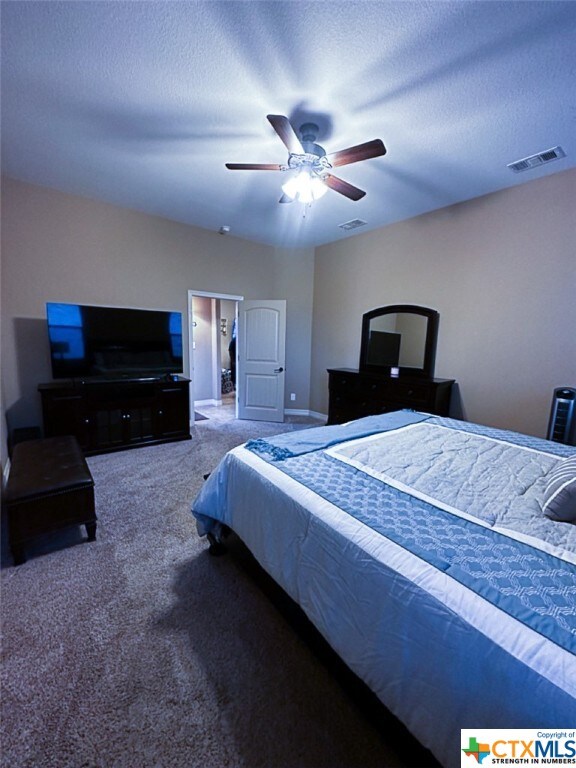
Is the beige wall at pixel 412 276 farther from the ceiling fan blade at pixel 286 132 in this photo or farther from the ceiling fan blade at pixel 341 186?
the ceiling fan blade at pixel 286 132

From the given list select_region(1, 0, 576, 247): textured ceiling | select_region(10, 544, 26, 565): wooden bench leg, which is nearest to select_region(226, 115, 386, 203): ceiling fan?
select_region(1, 0, 576, 247): textured ceiling

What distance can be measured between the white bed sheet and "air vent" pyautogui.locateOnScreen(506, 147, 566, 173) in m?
3.31

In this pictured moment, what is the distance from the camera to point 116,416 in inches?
147

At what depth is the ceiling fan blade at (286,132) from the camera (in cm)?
179

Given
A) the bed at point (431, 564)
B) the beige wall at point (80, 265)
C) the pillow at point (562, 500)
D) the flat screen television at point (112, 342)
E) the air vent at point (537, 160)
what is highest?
the air vent at point (537, 160)

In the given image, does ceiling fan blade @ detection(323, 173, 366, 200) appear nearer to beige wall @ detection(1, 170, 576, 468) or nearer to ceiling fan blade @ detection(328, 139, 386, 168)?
ceiling fan blade @ detection(328, 139, 386, 168)

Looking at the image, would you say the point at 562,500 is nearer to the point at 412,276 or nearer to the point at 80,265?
the point at 412,276

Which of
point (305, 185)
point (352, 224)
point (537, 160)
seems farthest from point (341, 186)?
point (352, 224)

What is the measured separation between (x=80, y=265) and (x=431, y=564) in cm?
454

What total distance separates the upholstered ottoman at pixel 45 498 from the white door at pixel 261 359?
10.3ft

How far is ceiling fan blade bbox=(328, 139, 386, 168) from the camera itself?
1977 millimetres

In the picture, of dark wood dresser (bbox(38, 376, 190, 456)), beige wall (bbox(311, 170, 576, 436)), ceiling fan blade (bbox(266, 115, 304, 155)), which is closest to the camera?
ceiling fan blade (bbox(266, 115, 304, 155))

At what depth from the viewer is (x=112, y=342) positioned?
3814 millimetres

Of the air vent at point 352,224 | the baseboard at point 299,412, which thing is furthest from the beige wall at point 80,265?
the baseboard at point 299,412
